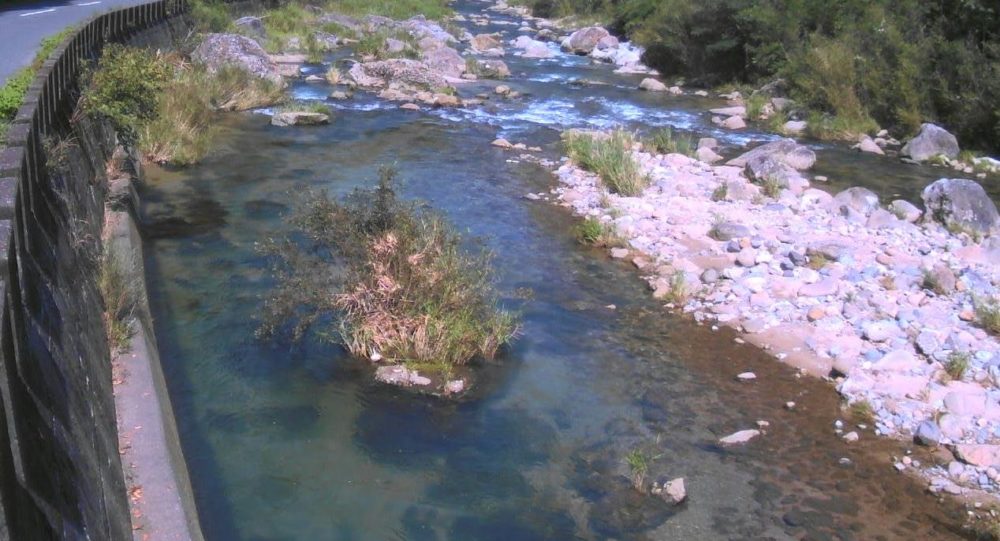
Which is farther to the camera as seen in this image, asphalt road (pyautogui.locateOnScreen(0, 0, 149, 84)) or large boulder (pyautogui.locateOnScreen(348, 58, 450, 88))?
large boulder (pyautogui.locateOnScreen(348, 58, 450, 88))

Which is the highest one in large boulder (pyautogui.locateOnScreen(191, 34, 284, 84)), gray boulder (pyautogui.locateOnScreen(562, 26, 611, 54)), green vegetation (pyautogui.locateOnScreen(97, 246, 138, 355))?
green vegetation (pyautogui.locateOnScreen(97, 246, 138, 355))

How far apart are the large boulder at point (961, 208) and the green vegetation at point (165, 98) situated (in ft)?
39.7

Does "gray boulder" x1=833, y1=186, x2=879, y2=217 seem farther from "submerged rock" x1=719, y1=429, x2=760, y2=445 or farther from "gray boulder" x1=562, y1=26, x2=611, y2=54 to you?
"gray boulder" x1=562, y1=26, x2=611, y2=54

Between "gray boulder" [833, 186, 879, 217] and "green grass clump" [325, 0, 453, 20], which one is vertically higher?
"gray boulder" [833, 186, 879, 217]

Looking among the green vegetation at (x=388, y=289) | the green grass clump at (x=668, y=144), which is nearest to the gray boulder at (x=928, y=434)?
the green vegetation at (x=388, y=289)

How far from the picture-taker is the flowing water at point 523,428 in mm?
7617

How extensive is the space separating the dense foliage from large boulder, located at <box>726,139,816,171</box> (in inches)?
172

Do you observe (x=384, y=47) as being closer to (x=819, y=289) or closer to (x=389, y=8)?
(x=389, y=8)

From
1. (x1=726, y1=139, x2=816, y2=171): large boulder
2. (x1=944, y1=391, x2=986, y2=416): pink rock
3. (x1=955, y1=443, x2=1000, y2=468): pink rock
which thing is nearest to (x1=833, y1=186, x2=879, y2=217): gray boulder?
(x1=726, y1=139, x2=816, y2=171): large boulder

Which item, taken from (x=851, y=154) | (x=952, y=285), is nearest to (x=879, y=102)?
(x=851, y=154)

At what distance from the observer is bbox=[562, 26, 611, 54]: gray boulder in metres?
37.8

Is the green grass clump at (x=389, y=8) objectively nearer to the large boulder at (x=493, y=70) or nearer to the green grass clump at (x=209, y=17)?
the green grass clump at (x=209, y=17)

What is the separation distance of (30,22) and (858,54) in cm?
2065

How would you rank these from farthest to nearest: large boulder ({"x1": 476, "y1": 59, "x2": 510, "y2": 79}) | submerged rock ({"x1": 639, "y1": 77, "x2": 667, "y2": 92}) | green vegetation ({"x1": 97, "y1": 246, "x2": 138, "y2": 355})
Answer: large boulder ({"x1": 476, "y1": 59, "x2": 510, "y2": 79}), submerged rock ({"x1": 639, "y1": 77, "x2": 667, "y2": 92}), green vegetation ({"x1": 97, "y1": 246, "x2": 138, "y2": 355})
